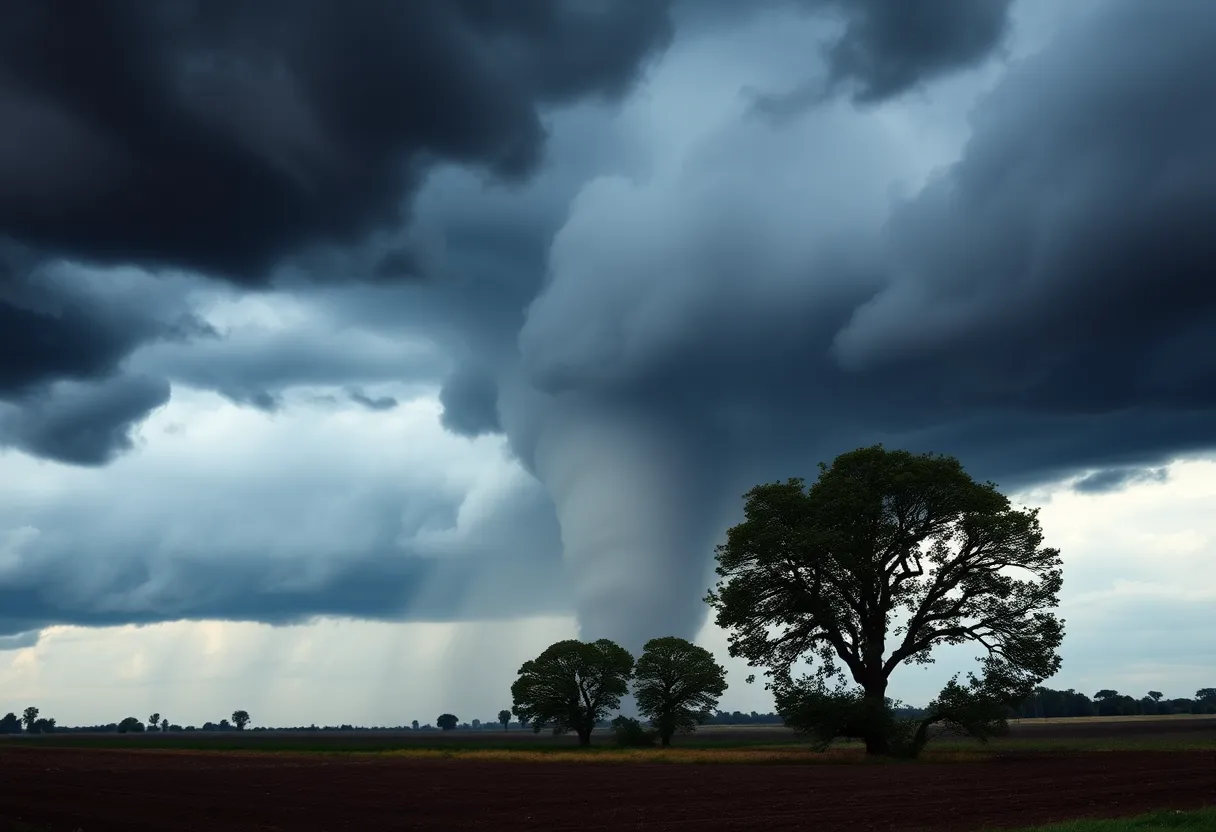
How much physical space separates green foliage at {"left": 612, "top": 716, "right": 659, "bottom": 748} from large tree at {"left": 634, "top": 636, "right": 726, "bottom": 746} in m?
2.39

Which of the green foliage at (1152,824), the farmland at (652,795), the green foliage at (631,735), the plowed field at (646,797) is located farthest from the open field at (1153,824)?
the green foliage at (631,735)

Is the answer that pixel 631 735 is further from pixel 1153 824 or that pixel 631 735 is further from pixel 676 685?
pixel 1153 824

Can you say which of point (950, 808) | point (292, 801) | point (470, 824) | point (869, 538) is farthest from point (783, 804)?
point (869, 538)

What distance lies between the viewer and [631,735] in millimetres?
117938

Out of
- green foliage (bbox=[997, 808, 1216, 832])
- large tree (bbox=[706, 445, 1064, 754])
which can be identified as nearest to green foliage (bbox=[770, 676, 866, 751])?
large tree (bbox=[706, 445, 1064, 754])

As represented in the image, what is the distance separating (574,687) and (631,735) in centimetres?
1242

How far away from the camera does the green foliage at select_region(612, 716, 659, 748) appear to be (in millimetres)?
117750

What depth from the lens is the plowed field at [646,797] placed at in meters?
33.7

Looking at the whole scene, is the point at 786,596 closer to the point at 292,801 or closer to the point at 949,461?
the point at 949,461

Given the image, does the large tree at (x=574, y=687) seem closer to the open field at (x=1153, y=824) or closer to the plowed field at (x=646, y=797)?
the plowed field at (x=646, y=797)

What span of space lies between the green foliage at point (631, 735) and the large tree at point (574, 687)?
23.9 feet

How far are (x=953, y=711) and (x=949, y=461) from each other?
58.7 feet

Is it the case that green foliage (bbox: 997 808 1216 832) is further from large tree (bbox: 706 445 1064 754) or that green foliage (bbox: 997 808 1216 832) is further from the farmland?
large tree (bbox: 706 445 1064 754)

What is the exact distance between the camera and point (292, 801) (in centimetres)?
4459
